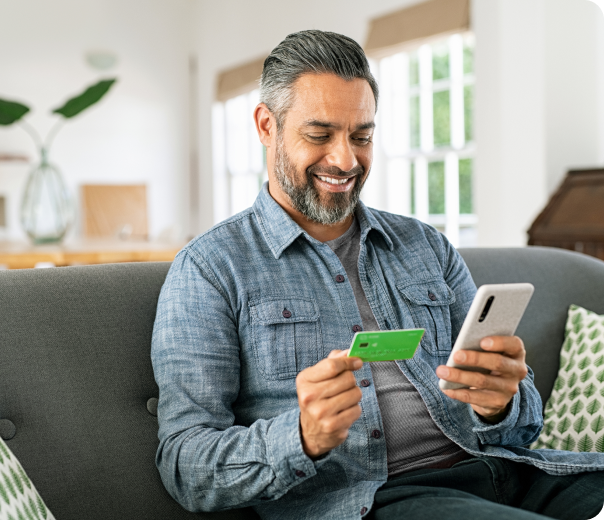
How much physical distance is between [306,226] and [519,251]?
28.7 inches

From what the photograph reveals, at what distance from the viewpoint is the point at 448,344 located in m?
1.37

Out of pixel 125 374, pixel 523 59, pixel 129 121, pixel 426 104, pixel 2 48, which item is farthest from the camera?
pixel 129 121

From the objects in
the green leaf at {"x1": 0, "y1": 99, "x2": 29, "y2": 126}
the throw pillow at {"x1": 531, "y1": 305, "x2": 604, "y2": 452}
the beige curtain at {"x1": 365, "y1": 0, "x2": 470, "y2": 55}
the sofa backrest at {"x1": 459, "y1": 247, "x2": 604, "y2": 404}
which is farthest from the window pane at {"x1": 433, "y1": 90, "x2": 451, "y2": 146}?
the throw pillow at {"x1": 531, "y1": 305, "x2": 604, "y2": 452}

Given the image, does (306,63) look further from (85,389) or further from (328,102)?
(85,389)

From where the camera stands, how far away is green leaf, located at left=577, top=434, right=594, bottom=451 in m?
1.54

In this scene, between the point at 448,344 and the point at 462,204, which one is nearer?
the point at 448,344

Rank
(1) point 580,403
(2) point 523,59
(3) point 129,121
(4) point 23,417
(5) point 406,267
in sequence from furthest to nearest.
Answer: (3) point 129,121, (2) point 523,59, (1) point 580,403, (5) point 406,267, (4) point 23,417

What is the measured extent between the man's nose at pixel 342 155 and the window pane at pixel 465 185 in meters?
3.84

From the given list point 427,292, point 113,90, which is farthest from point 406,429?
point 113,90

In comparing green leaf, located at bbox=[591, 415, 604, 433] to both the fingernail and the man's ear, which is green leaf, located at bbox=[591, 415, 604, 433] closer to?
the fingernail

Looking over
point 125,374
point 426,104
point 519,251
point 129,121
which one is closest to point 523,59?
point 426,104

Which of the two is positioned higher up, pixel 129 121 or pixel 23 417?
pixel 129 121

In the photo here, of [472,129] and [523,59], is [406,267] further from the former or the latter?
[472,129]

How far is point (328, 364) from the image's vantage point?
962mm
